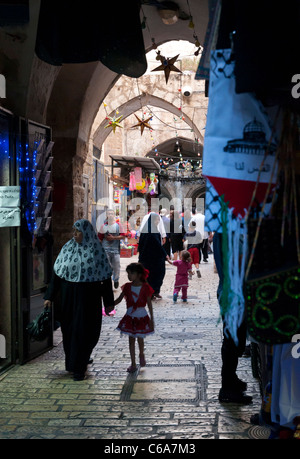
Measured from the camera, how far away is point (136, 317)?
5.61 meters

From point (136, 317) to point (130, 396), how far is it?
3.30ft

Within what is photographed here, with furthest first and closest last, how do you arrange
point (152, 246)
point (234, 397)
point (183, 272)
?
point (183, 272) < point (152, 246) < point (234, 397)

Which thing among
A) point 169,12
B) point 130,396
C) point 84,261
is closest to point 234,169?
point 130,396

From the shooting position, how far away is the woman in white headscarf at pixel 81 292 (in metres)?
5.41

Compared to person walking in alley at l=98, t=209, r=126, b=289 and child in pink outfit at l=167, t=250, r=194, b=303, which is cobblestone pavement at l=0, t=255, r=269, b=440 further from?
person walking in alley at l=98, t=209, r=126, b=289

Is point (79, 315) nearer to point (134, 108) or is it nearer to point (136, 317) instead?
point (136, 317)

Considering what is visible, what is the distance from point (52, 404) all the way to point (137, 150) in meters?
22.2

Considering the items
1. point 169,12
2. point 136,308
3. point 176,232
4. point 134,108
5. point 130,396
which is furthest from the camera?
point 134,108

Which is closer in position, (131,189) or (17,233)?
(17,233)

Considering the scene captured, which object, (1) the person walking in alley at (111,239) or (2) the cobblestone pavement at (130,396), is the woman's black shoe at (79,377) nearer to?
(2) the cobblestone pavement at (130,396)

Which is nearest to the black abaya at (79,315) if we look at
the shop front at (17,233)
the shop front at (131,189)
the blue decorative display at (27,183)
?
the shop front at (17,233)

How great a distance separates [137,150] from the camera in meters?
26.2

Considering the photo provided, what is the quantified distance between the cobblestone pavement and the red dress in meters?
0.41
